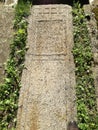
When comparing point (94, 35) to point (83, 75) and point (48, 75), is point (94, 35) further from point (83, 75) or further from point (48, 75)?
point (48, 75)

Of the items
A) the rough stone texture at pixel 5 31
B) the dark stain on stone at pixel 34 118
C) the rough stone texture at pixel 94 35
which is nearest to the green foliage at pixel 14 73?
the rough stone texture at pixel 5 31

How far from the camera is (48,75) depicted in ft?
15.5

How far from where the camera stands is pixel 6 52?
213 inches

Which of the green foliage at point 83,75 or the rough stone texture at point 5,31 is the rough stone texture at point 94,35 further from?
the rough stone texture at point 5,31

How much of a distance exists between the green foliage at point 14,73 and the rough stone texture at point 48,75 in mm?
126

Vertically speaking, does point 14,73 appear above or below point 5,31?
below

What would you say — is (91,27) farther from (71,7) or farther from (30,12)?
(30,12)

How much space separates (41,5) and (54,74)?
2.23m

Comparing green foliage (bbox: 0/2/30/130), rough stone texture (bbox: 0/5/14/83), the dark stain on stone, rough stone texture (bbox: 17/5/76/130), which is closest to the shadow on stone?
rough stone texture (bbox: 17/5/76/130)

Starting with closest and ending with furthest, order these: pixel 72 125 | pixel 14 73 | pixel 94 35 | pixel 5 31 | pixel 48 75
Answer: pixel 72 125 → pixel 48 75 → pixel 14 73 → pixel 94 35 → pixel 5 31

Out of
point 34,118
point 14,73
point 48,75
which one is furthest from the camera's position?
point 14,73

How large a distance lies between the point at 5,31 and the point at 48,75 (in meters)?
1.71

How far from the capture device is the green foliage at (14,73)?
4320 millimetres

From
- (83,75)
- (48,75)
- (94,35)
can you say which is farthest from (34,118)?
(94,35)
